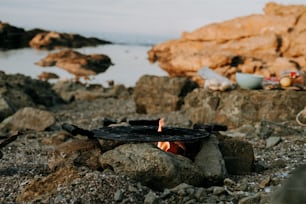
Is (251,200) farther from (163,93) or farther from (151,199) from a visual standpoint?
(163,93)

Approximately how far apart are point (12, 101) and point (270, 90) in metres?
9.14

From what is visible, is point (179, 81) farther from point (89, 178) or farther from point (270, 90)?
point (89, 178)

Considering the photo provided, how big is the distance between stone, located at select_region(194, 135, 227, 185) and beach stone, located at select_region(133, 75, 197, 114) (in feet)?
34.4

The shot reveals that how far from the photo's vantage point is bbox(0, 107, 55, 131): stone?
1371 centimetres

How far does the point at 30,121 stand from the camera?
45.2 feet

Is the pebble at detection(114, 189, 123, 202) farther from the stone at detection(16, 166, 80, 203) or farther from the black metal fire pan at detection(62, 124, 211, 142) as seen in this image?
the black metal fire pan at detection(62, 124, 211, 142)

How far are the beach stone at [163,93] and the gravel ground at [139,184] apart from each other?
24.4 ft

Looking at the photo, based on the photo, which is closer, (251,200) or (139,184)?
(251,200)

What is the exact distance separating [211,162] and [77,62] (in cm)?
5745

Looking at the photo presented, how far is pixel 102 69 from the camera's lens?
61781mm

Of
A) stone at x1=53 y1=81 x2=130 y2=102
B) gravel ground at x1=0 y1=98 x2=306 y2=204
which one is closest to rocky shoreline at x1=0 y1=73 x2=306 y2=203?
→ gravel ground at x1=0 y1=98 x2=306 y2=204

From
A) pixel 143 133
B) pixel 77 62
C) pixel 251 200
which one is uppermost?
pixel 143 133

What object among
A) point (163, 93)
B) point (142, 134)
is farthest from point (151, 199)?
point (163, 93)

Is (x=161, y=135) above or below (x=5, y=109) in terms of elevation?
above
